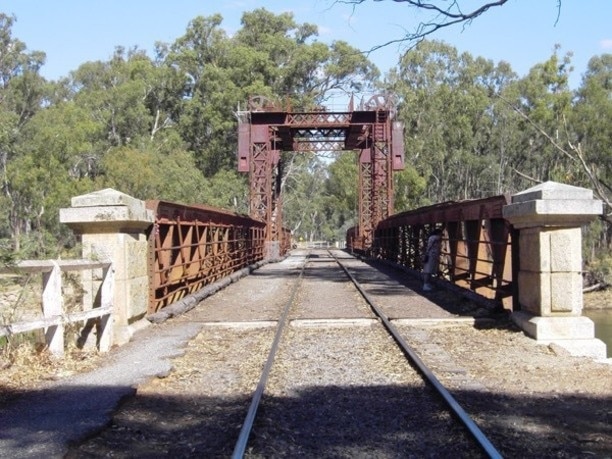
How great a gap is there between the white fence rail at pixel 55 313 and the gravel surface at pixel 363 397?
114 cm

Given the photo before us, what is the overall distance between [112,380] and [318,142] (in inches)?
1329

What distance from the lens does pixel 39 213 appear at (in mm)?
43219

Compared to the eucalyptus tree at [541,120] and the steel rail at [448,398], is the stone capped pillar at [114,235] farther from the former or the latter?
the eucalyptus tree at [541,120]

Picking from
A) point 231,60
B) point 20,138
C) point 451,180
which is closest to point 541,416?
point 20,138

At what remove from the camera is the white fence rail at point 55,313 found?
6.91m

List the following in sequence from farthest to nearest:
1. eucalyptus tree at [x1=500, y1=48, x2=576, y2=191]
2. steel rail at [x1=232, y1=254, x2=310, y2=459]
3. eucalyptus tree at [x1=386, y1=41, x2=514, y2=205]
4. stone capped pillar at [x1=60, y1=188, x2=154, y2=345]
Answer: eucalyptus tree at [x1=386, y1=41, x2=514, y2=205], eucalyptus tree at [x1=500, y1=48, x2=576, y2=191], stone capped pillar at [x1=60, y1=188, x2=154, y2=345], steel rail at [x1=232, y1=254, x2=310, y2=459]

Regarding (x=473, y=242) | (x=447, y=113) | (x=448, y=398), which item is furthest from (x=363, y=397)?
(x=447, y=113)

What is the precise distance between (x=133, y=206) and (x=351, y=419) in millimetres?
5013

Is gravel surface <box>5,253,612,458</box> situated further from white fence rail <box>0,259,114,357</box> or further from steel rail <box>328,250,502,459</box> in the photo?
white fence rail <box>0,259,114,357</box>

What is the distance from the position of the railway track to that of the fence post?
2.25 m

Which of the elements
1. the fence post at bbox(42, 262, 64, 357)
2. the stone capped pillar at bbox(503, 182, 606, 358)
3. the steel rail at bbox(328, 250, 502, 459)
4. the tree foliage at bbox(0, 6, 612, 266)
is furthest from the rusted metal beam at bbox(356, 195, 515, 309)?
the tree foliage at bbox(0, 6, 612, 266)

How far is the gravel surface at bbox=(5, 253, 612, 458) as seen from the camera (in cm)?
502

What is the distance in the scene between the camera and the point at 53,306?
7508 millimetres

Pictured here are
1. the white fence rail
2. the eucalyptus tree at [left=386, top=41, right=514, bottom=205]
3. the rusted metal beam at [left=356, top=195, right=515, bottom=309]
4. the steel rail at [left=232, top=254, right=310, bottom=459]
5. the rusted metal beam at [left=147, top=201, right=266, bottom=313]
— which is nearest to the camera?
the steel rail at [left=232, top=254, right=310, bottom=459]
